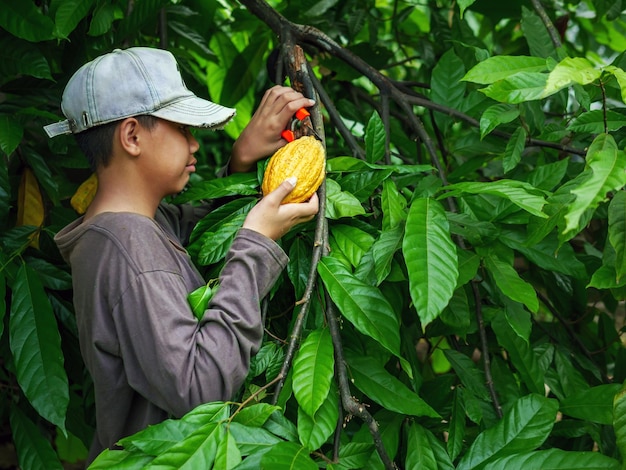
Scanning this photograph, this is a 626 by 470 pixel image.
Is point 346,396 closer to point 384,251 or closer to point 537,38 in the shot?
point 384,251

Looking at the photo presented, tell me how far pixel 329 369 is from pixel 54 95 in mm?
1016

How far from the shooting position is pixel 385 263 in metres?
1.26

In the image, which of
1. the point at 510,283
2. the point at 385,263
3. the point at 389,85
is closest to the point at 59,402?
the point at 385,263

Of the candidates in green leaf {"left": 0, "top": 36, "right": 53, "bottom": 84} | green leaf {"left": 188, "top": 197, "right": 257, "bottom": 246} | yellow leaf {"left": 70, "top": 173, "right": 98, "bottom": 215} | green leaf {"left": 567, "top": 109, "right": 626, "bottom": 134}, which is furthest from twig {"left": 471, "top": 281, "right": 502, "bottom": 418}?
green leaf {"left": 0, "top": 36, "right": 53, "bottom": 84}

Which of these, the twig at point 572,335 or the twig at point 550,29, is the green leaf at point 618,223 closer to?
the twig at point 550,29

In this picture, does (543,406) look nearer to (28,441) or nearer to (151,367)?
(151,367)

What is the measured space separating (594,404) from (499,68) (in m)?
0.67

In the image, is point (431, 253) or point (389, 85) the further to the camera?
point (389, 85)

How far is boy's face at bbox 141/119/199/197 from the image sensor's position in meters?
1.37

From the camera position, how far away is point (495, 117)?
141 centimetres

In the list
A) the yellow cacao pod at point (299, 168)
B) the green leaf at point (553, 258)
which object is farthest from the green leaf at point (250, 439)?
the green leaf at point (553, 258)

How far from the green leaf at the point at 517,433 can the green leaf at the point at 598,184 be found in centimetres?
46

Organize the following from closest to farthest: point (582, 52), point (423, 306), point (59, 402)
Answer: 1. point (423, 306)
2. point (59, 402)
3. point (582, 52)

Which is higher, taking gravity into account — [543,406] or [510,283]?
[510,283]
